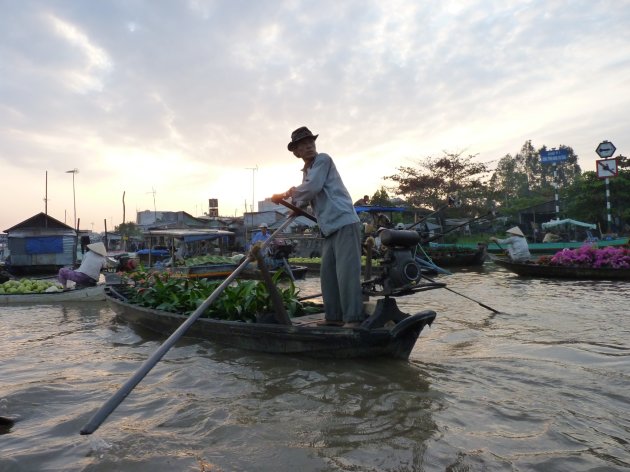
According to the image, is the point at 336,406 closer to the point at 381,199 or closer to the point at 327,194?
the point at 327,194

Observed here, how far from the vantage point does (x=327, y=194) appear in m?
4.11

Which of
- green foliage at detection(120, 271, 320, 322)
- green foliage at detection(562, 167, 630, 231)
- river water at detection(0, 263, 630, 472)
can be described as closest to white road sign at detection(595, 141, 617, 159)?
green foliage at detection(562, 167, 630, 231)

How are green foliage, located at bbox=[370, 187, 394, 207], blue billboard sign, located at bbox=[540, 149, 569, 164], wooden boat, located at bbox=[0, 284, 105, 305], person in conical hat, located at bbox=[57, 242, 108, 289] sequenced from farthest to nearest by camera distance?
green foliage, located at bbox=[370, 187, 394, 207], blue billboard sign, located at bbox=[540, 149, 569, 164], person in conical hat, located at bbox=[57, 242, 108, 289], wooden boat, located at bbox=[0, 284, 105, 305]

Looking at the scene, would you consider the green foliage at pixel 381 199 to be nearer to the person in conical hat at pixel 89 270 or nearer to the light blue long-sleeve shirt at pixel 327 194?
the person in conical hat at pixel 89 270

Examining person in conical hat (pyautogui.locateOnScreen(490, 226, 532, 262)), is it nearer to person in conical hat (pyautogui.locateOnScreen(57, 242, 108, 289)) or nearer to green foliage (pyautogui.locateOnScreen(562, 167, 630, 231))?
person in conical hat (pyautogui.locateOnScreen(57, 242, 108, 289))

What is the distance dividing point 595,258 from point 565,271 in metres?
0.72

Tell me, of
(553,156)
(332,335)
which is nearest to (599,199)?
(553,156)

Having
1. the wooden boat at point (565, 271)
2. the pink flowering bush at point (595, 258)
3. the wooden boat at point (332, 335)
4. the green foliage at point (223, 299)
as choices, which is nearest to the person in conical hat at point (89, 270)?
the green foliage at point (223, 299)

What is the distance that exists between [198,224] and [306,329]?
3230 centimetres

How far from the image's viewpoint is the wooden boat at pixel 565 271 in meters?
10.4

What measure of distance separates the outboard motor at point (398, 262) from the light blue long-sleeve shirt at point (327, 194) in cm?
42

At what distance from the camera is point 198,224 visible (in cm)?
3506

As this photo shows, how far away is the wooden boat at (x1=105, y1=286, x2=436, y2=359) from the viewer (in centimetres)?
389

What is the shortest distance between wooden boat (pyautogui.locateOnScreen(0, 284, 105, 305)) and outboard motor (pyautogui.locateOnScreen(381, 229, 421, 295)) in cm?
737
